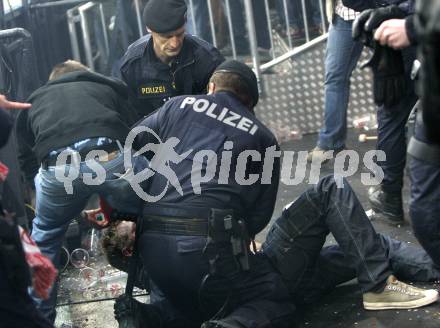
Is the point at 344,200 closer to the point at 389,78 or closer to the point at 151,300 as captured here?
the point at 389,78

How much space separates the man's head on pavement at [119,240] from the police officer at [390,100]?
1.35 meters

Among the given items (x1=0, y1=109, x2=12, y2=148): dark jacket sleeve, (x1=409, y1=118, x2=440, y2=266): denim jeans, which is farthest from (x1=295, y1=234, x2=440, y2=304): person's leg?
(x1=0, y1=109, x2=12, y2=148): dark jacket sleeve

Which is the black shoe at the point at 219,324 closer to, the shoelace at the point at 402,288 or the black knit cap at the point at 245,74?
the shoelace at the point at 402,288

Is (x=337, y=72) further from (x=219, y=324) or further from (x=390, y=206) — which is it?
(x=219, y=324)

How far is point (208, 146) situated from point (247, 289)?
2.28 ft

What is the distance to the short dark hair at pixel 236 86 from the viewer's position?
4.55 metres

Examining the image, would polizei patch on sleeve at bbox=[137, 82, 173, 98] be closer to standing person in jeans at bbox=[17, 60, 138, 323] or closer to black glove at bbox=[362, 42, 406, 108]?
standing person in jeans at bbox=[17, 60, 138, 323]

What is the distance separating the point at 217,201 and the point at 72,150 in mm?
924

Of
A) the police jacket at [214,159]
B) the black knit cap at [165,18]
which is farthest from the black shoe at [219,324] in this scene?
the black knit cap at [165,18]

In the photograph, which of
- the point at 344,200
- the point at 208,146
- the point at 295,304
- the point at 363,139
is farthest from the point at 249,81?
the point at 363,139

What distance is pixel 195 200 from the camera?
4348 mm

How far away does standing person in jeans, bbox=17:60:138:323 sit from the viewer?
15.9ft

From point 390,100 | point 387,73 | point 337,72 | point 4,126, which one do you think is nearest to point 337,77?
point 337,72

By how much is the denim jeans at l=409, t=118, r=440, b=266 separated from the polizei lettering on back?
2.58 feet
